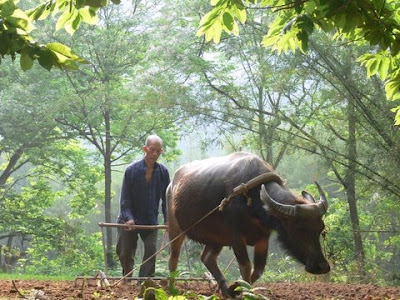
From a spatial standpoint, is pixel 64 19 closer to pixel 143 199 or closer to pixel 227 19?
pixel 227 19

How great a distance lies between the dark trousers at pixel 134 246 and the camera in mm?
8500

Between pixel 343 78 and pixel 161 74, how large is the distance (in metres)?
7.32

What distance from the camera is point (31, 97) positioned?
24266 mm

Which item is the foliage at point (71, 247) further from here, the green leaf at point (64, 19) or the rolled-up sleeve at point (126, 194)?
the green leaf at point (64, 19)

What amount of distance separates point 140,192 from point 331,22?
16.3 feet

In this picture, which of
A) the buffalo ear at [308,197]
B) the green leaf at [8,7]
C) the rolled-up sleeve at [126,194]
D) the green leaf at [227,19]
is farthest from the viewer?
the rolled-up sleeve at [126,194]

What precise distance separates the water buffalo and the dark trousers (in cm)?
75

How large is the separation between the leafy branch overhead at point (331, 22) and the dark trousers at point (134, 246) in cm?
455

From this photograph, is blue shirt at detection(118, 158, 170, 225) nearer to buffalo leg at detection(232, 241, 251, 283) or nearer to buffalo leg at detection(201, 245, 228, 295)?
buffalo leg at detection(201, 245, 228, 295)

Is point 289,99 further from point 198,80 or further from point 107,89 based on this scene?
point 107,89

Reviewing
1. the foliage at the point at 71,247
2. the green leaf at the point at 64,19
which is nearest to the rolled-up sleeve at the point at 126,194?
the green leaf at the point at 64,19

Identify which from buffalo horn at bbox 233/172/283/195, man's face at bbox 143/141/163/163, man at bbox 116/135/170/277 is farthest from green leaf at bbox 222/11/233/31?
man at bbox 116/135/170/277

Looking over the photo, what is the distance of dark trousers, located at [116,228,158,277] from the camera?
335 inches

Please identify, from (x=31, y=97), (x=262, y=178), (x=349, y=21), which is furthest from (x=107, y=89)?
(x=349, y=21)
